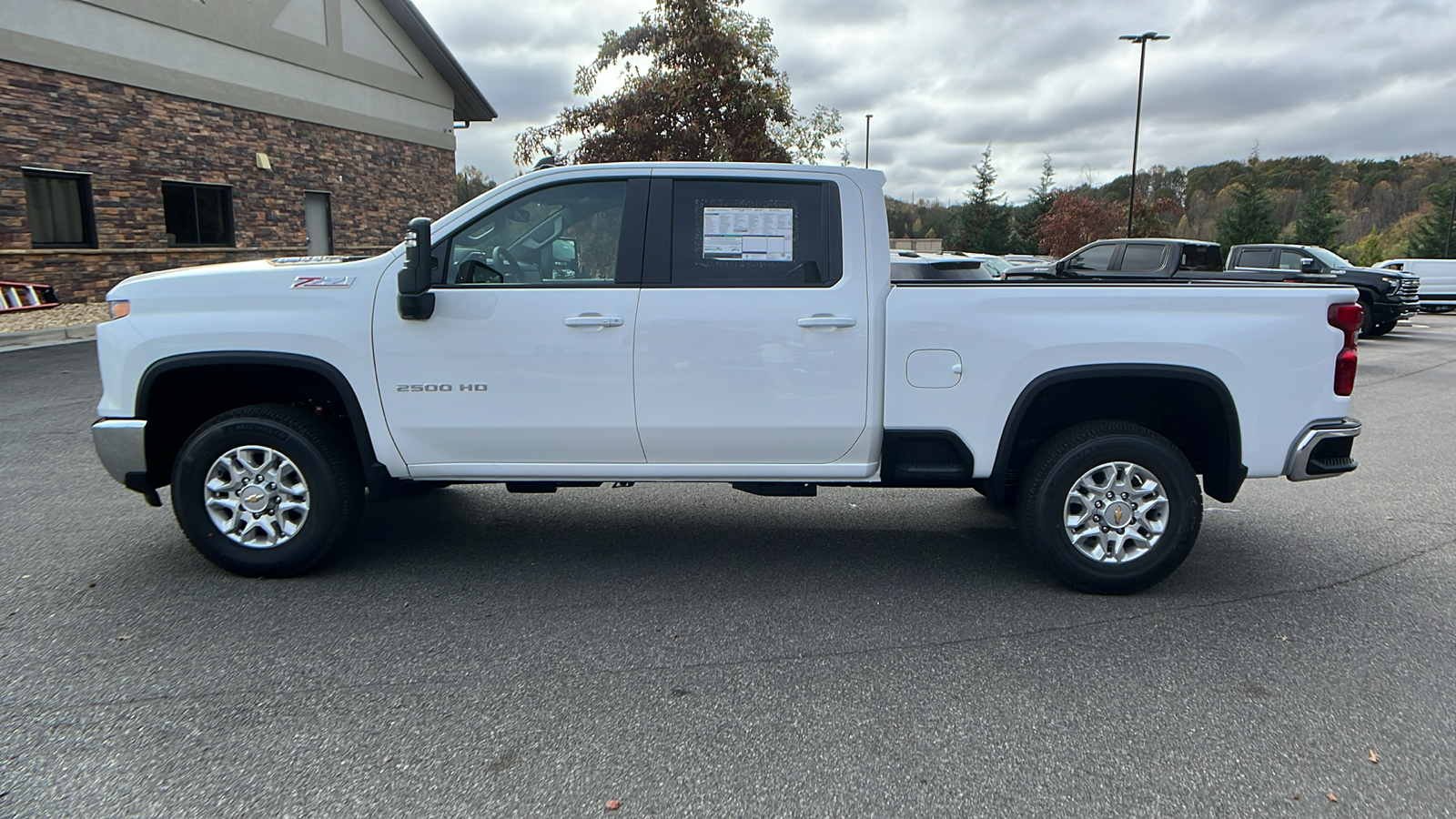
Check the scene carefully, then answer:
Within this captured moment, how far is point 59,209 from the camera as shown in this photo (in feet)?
53.2

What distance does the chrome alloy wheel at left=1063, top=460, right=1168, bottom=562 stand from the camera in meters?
4.33

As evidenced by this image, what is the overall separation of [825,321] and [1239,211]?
55727mm

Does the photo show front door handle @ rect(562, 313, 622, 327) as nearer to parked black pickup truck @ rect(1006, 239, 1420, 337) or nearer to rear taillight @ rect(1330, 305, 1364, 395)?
rear taillight @ rect(1330, 305, 1364, 395)

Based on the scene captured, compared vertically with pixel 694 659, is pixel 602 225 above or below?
above

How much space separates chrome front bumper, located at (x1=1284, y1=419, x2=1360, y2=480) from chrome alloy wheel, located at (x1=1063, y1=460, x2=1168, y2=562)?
62 cm

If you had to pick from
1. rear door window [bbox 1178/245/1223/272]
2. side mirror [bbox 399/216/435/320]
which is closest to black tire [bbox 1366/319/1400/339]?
rear door window [bbox 1178/245/1223/272]

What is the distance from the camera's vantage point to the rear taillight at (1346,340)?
4223mm

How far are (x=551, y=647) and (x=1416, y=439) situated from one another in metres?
8.06

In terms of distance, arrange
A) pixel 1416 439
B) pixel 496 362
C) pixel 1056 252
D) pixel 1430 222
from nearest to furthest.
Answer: pixel 496 362 → pixel 1416 439 → pixel 1056 252 → pixel 1430 222

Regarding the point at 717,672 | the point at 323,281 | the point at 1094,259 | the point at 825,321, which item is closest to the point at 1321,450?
the point at 825,321

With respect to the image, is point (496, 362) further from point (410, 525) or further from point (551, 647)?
point (410, 525)

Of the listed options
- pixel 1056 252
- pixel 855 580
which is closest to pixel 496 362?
pixel 855 580

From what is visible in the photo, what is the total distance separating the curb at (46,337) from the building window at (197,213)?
14.5 ft

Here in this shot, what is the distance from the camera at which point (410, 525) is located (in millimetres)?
5500
